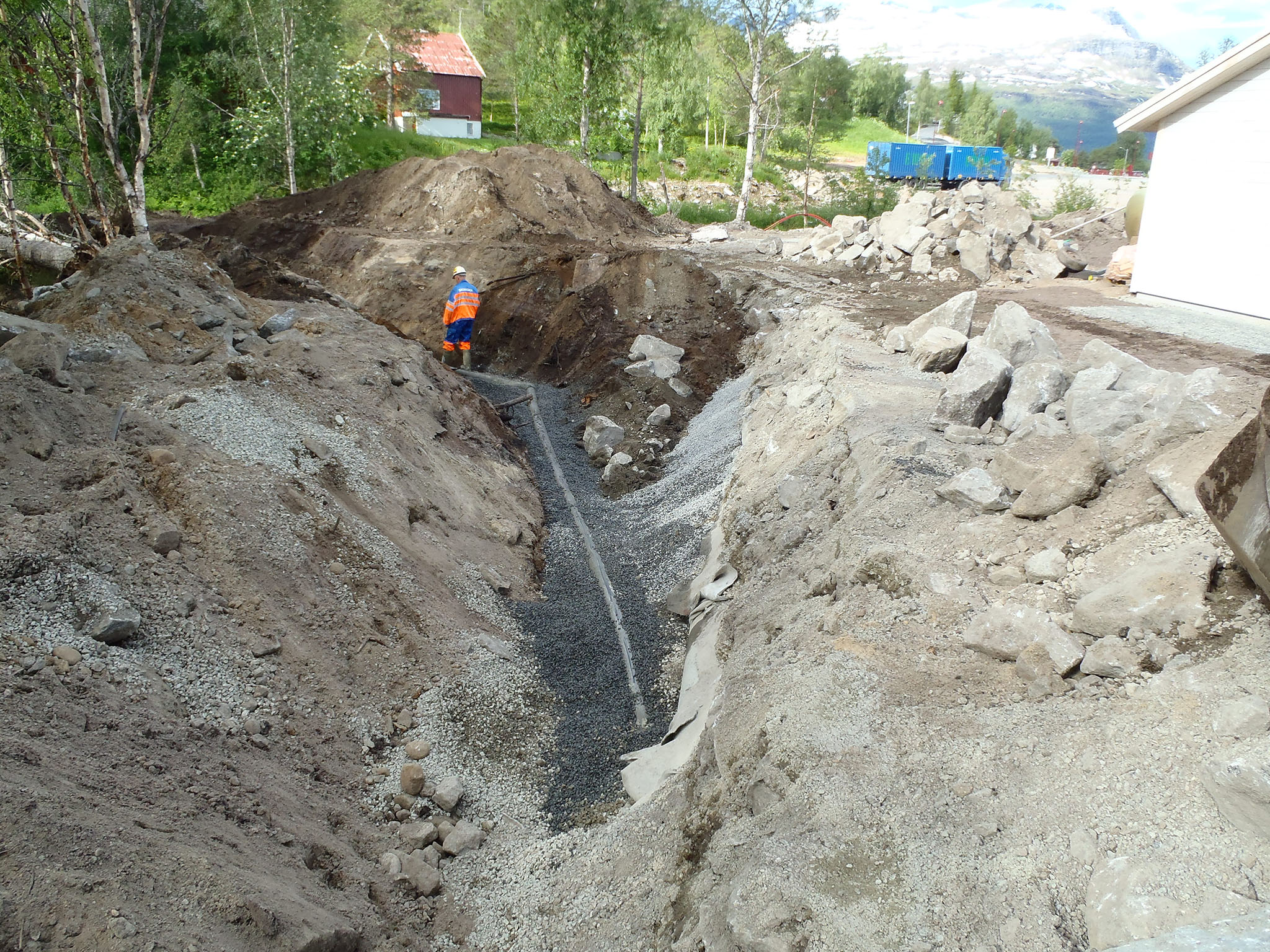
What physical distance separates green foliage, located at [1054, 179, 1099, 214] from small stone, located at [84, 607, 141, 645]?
2661 centimetres

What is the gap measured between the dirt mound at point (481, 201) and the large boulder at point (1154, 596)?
17913 millimetres

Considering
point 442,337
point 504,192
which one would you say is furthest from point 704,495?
point 504,192

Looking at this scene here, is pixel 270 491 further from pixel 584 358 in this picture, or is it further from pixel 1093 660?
pixel 584 358

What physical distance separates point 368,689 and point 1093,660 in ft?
15.1

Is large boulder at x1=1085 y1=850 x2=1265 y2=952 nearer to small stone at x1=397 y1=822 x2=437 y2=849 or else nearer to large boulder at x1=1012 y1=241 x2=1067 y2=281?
small stone at x1=397 y1=822 x2=437 y2=849

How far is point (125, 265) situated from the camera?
362 inches

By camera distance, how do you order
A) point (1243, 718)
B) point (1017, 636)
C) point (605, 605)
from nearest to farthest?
point (1243, 718), point (1017, 636), point (605, 605)

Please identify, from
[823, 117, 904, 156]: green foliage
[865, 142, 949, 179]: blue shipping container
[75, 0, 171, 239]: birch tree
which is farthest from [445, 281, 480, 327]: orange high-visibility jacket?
[823, 117, 904, 156]: green foliage

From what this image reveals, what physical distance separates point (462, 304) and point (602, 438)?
14.2ft

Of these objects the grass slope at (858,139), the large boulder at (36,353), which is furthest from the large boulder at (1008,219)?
the grass slope at (858,139)

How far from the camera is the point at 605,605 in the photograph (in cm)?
843

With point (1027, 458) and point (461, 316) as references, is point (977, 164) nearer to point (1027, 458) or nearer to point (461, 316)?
point (461, 316)

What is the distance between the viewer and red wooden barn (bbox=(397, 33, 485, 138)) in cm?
4306

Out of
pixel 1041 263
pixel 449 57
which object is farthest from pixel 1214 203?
pixel 449 57
